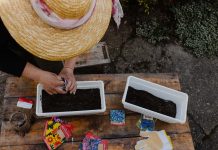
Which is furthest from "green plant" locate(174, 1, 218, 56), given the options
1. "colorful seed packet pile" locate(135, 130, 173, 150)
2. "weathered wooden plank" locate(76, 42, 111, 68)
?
"colorful seed packet pile" locate(135, 130, 173, 150)

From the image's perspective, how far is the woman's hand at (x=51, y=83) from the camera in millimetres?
2242

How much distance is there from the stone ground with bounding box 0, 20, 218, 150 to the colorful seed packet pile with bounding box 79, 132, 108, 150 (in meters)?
1.37

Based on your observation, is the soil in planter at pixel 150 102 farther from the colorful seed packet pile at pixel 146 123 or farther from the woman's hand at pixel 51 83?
the woman's hand at pixel 51 83

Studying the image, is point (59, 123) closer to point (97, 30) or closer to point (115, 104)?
point (115, 104)

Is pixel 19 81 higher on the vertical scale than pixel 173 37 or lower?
higher

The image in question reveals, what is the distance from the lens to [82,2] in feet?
5.61

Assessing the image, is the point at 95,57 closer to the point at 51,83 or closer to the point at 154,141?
the point at 51,83

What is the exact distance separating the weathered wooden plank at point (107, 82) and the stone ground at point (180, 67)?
1.00 m

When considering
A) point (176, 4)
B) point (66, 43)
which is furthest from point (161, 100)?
point (176, 4)

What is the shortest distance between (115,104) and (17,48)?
849 millimetres

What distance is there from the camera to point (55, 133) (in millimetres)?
2260

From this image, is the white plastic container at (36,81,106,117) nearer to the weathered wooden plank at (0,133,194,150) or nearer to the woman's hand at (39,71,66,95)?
the woman's hand at (39,71,66,95)

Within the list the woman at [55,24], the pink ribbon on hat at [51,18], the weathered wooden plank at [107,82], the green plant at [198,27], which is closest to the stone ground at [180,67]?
the green plant at [198,27]

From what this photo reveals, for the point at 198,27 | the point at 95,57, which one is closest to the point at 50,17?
the point at 95,57
